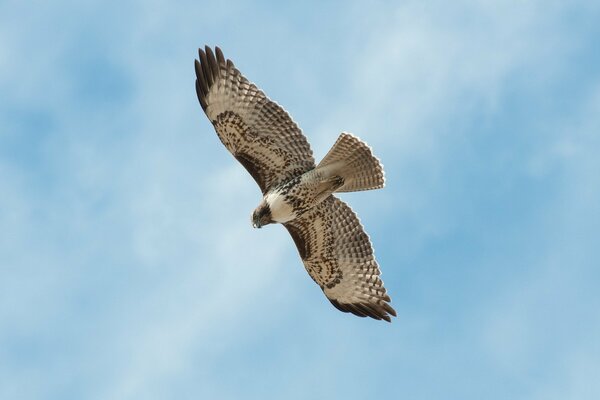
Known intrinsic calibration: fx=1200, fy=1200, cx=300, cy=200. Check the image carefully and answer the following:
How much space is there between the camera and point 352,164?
14.0 metres

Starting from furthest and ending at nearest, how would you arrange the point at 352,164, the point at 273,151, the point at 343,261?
the point at 343,261, the point at 273,151, the point at 352,164

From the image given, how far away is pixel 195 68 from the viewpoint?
1416cm

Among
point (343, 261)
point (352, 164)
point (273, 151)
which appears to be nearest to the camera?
point (352, 164)

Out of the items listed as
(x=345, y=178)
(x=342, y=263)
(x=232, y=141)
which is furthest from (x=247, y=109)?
(x=342, y=263)

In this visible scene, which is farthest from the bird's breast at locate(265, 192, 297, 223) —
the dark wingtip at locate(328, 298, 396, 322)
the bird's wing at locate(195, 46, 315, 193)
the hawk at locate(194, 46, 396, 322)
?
the dark wingtip at locate(328, 298, 396, 322)

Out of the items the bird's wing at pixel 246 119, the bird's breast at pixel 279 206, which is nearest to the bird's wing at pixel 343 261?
the bird's breast at pixel 279 206

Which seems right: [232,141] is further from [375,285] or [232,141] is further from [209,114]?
[375,285]

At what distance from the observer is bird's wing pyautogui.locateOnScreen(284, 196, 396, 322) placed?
1484 centimetres

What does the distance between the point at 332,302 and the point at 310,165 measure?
204cm

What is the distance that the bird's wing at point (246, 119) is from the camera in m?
14.0

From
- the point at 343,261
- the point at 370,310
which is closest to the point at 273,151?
the point at 343,261

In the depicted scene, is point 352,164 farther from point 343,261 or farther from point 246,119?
point 343,261

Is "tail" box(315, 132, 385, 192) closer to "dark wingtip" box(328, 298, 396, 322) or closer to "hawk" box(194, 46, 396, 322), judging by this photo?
"hawk" box(194, 46, 396, 322)

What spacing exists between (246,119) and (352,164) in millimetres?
1349
